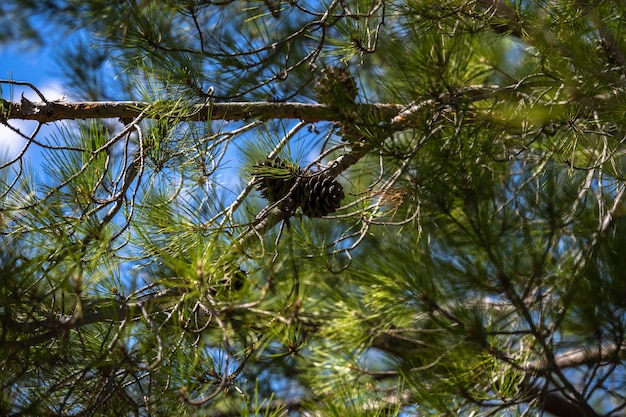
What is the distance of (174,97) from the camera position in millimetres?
1299

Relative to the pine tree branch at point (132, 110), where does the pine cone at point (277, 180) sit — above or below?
below

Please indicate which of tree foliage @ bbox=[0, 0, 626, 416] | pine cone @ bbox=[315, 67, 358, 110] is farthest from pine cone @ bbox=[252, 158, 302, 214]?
pine cone @ bbox=[315, 67, 358, 110]

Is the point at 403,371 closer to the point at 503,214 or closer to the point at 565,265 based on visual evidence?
the point at 503,214

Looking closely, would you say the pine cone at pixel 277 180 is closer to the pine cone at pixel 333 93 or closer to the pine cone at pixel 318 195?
the pine cone at pixel 318 195

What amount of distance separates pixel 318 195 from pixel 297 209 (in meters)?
0.09

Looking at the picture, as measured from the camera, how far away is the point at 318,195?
1.25 metres

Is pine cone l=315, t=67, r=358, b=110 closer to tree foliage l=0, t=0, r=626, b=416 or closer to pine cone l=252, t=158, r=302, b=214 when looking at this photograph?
tree foliage l=0, t=0, r=626, b=416

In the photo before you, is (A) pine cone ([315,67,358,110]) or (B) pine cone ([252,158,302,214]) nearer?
(A) pine cone ([315,67,358,110])

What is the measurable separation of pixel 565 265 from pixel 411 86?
0.77 meters

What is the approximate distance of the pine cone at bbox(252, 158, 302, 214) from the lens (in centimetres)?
123

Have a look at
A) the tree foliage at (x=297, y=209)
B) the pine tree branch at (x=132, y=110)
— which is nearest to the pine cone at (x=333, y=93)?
the tree foliage at (x=297, y=209)

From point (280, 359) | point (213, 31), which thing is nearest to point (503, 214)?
point (213, 31)

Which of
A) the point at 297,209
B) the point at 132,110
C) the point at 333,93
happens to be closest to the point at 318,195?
the point at 297,209

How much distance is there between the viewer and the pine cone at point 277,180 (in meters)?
1.23
